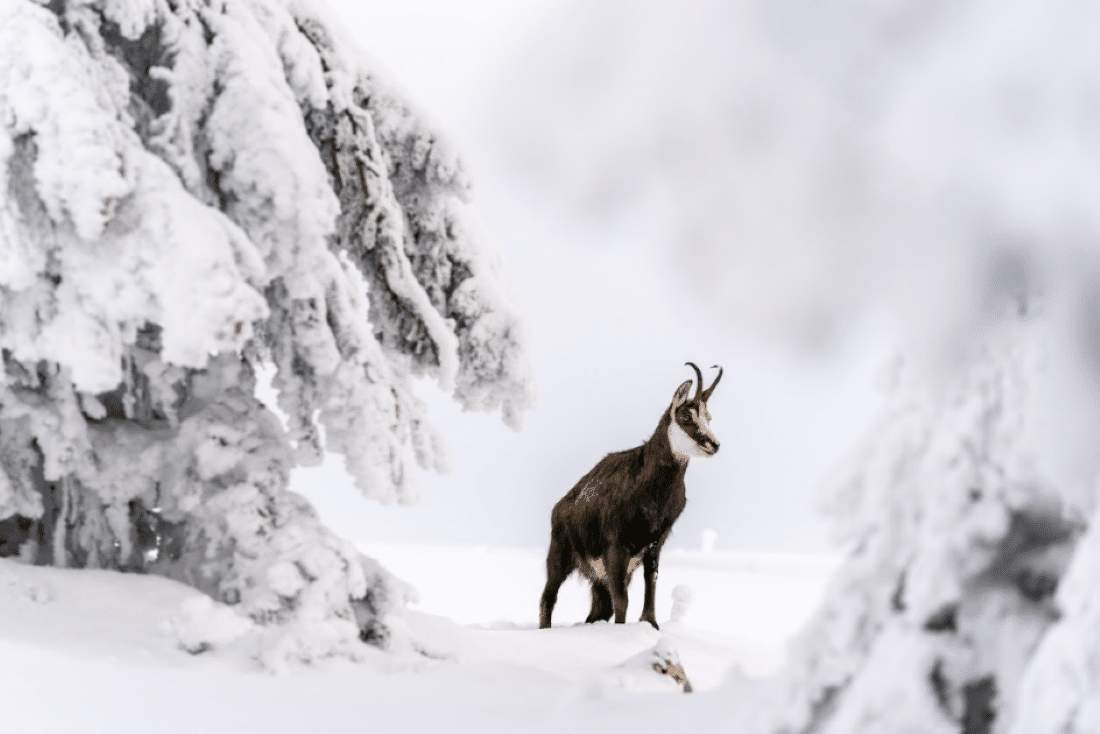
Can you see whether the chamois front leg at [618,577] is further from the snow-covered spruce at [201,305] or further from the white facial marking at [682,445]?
the snow-covered spruce at [201,305]

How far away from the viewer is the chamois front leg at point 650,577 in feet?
19.8

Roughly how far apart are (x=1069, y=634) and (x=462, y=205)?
4204mm

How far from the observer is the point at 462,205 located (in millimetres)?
5133

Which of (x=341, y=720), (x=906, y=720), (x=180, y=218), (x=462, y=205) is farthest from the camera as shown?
(x=462, y=205)

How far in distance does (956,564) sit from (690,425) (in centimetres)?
425

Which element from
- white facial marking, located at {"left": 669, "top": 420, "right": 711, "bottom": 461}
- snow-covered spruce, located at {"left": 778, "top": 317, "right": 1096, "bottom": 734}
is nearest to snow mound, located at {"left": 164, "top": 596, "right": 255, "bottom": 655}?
snow-covered spruce, located at {"left": 778, "top": 317, "right": 1096, "bottom": 734}

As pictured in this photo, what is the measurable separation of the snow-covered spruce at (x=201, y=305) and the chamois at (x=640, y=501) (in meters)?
1.67

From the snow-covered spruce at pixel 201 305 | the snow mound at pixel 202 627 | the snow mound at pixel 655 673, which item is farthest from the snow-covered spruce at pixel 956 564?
the snow mound at pixel 655 673

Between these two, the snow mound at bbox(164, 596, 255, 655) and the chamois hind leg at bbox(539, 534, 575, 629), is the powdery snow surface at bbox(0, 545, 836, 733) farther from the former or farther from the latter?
the chamois hind leg at bbox(539, 534, 575, 629)

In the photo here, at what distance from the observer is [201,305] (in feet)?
10.1

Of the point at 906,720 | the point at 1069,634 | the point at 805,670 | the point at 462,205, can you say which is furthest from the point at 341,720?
the point at 462,205

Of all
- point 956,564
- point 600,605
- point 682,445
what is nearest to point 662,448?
point 682,445

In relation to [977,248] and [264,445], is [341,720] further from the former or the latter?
[977,248]

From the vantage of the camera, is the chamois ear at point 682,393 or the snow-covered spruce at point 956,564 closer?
the snow-covered spruce at point 956,564
